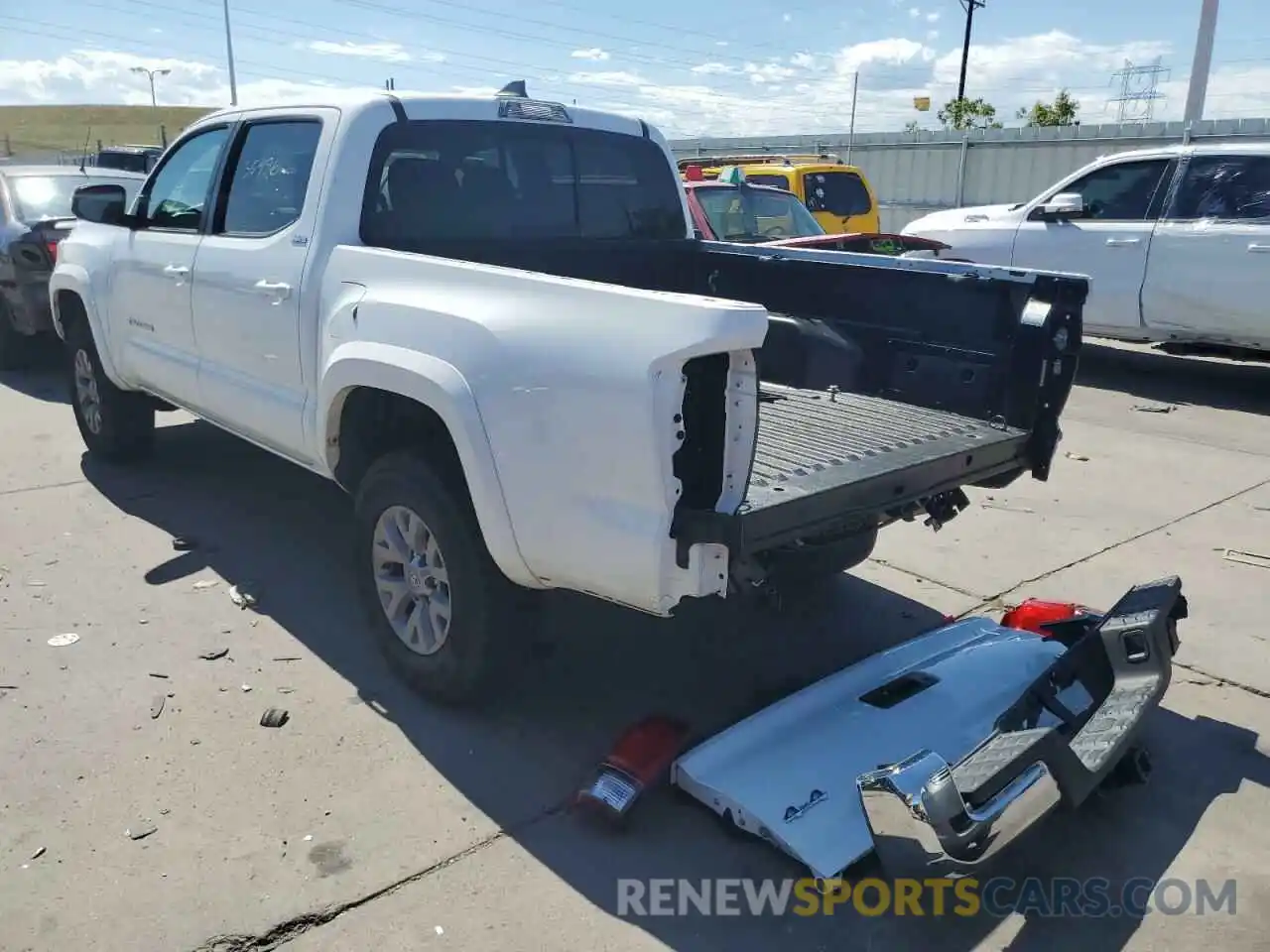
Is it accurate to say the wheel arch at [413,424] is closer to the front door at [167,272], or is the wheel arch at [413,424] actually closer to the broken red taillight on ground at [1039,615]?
the front door at [167,272]

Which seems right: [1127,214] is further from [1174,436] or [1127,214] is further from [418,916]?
[418,916]

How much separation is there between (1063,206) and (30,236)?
8.96 metres

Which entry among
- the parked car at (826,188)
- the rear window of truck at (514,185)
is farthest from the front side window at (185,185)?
the parked car at (826,188)

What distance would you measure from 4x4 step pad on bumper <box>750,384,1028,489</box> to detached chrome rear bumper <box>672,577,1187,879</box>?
2.54 feet

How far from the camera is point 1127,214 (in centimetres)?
963

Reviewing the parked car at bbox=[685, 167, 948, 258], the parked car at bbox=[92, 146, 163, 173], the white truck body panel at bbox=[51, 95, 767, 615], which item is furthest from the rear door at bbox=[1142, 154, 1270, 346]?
the parked car at bbox=[92, 146, 163, 173]

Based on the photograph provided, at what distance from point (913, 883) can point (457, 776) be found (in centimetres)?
139

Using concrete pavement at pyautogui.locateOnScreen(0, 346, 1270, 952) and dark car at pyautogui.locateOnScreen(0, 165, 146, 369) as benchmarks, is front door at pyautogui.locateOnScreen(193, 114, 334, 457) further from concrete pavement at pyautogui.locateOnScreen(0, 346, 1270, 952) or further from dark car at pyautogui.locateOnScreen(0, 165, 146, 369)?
dark car at pyautogui.locateOnScreen(0, 165, 146, 369)

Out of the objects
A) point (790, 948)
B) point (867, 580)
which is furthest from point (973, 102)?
point (790, 948)

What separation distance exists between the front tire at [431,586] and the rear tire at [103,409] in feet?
9.92

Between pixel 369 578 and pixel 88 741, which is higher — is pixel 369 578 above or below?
above

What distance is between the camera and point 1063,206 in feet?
32.2

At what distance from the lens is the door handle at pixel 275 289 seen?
160 inches

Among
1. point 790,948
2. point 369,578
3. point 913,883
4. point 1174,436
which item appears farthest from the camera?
point 1174,436
